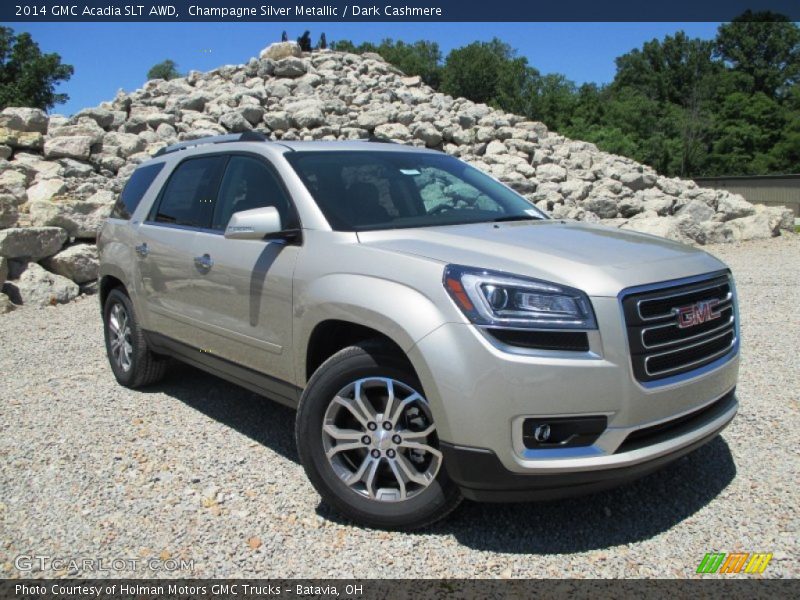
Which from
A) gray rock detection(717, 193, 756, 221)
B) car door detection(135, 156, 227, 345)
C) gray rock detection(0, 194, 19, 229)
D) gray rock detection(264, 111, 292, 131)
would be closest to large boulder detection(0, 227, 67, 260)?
gray rock detection(0, 194, 19, 229)

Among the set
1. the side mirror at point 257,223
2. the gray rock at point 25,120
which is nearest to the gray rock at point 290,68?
the gray rock at point 25,120

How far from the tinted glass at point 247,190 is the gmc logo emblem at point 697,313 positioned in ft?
6.98

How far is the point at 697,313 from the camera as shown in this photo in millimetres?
3279

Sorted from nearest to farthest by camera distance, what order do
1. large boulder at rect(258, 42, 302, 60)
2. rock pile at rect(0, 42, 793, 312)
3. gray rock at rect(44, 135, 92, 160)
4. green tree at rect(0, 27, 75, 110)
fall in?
rock pile at rect(0, 42, 793, 312)
gray rock at rect(44, 135, 92, 160)
large boulder at rect(258, 42, 302, 60)
green tree at rect(0, 27, 75, 110)

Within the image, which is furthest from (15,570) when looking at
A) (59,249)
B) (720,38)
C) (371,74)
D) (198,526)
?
(720,38)

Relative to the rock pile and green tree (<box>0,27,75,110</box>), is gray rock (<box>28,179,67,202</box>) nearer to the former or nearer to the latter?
the rock pile

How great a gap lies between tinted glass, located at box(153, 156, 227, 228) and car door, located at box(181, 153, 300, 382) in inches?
4.7

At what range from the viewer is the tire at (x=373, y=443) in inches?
127

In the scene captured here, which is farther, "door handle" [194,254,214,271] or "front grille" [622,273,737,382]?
"door handle" [194,254,214,271]

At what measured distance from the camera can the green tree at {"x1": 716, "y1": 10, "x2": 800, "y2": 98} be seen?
6956 centimetres

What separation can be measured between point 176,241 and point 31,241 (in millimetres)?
6568

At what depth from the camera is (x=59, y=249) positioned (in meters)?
10.6

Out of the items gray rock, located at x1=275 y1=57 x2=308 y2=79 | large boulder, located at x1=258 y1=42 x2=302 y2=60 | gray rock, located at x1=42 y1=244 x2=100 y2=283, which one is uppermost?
large boulder, located at x1=258 y1=42 x2=302 y2=60

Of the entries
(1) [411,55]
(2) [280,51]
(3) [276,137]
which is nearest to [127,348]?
(3) [276,137]
